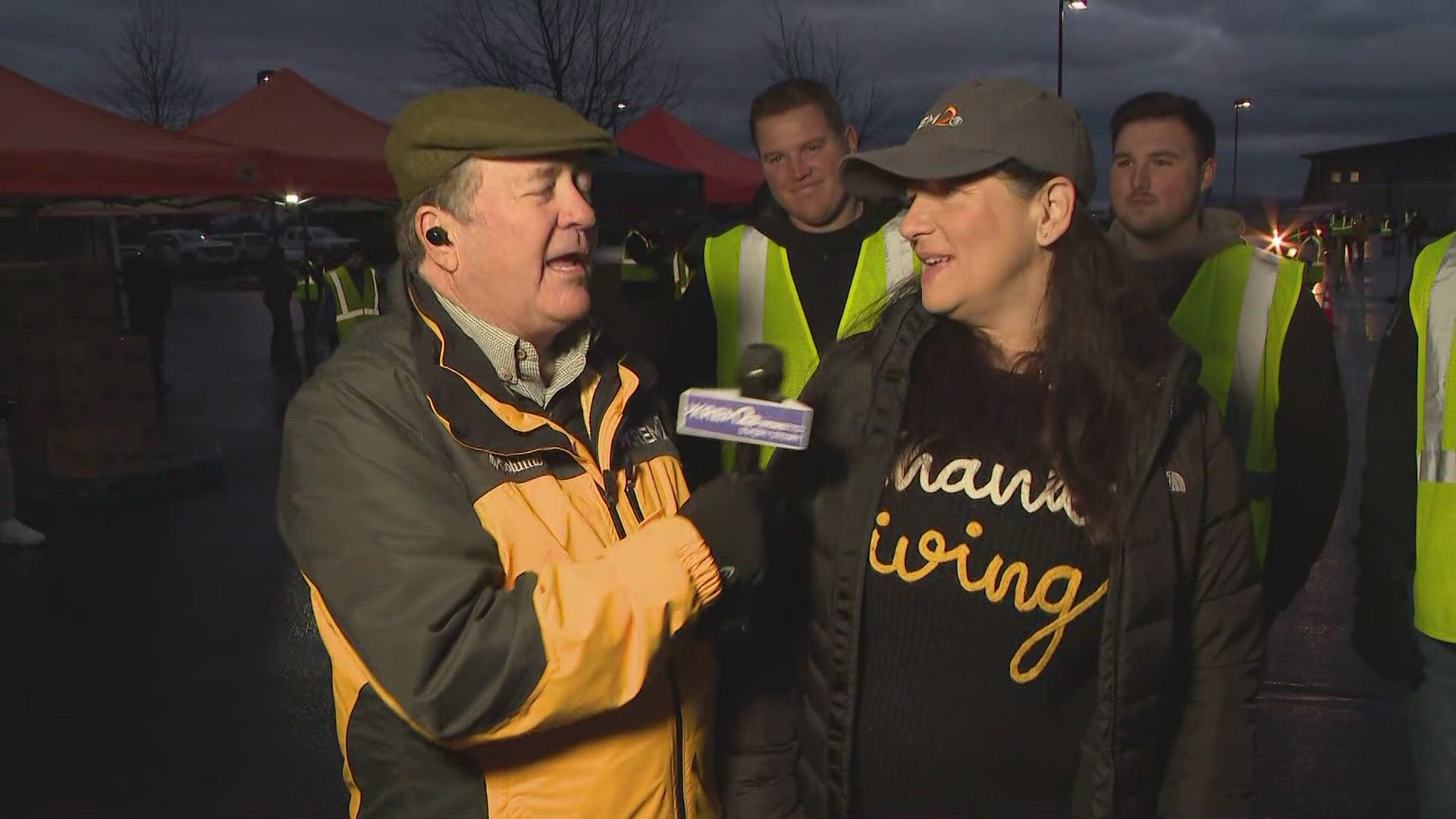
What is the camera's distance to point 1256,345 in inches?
124

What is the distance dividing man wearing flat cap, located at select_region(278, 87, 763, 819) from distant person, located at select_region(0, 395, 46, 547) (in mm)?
6591

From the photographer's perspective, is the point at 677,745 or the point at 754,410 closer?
the point at 754,410

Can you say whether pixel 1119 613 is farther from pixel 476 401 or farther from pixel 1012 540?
pixel 476 401

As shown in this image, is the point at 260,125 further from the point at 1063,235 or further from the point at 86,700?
the point at 1063,235

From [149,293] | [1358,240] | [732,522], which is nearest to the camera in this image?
[732,522]

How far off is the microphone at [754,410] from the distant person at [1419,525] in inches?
60.4

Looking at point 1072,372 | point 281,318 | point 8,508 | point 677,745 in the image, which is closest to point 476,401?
point 677,745

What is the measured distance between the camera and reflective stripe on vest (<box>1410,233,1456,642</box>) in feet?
7.64

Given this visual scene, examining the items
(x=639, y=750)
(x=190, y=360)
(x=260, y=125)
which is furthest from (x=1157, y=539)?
(x=190, y=360)

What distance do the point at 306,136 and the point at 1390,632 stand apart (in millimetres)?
9046

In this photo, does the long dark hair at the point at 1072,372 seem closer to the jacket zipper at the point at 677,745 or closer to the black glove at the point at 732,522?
the black glove at the point at 732,522

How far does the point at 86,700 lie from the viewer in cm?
510

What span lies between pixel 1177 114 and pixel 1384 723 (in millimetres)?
2752

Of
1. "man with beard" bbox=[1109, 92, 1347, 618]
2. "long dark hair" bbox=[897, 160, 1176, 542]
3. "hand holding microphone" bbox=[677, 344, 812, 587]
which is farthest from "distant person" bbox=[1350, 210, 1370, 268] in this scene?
"hand holding microphone" bbox=[677, 344, 812, 587]
